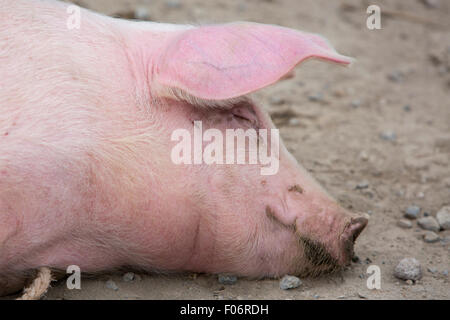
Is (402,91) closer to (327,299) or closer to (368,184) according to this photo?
(368,184)

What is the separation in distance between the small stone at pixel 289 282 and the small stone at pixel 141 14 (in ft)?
8.32

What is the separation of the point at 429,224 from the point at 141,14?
94.8 inches

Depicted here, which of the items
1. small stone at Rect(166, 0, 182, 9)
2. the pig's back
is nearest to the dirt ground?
small stone at Rect(166, 0, 182, 9)

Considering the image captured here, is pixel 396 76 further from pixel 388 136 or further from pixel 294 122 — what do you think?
pixel 294 122

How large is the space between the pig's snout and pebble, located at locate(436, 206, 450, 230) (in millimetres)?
599

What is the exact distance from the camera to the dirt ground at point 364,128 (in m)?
2.25

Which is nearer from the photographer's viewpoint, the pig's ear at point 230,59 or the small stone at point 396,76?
the pig's ear at point 230,59

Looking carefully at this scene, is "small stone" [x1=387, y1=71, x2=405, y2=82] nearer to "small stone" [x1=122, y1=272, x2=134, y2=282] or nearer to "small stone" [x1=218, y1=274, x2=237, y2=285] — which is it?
"small stone" [x1=218, y1=274, x2=237, y2=285]

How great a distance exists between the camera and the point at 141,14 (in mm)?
4348

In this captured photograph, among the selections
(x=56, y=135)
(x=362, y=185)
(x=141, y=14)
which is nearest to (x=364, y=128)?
(x=362, y=185)

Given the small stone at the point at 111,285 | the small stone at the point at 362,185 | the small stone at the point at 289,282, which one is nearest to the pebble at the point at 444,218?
the small stone at the point at 362,185

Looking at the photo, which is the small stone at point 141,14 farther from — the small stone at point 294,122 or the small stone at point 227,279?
the small stone at point 227,279

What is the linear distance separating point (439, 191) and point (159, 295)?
1573 mm

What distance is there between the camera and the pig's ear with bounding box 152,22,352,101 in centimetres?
196
